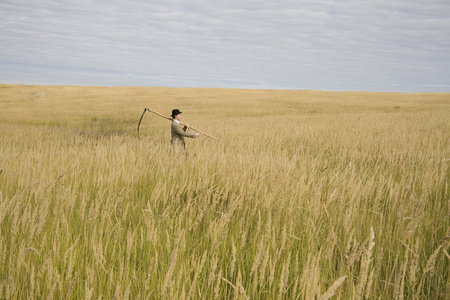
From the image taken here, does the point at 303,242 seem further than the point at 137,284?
Yes

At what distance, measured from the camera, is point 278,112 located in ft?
86.0

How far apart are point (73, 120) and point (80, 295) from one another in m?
19.7

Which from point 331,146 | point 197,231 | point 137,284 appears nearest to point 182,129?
point 331,146

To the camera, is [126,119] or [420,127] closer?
[420,127]

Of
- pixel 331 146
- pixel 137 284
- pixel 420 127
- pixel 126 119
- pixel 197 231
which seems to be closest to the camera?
pixel 137 284

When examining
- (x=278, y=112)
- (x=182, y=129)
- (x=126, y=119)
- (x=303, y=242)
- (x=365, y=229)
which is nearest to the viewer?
(x=303, y=242)

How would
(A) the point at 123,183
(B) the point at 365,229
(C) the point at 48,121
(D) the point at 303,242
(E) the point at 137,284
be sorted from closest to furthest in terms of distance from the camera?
(E) the point at 137,284
(D) the point at 303,242
(B) the point at 365,229
(A) the point at 123,183
(C) the point at 48,121

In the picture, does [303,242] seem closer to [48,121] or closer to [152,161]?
[152,161]

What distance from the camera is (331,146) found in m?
7.86

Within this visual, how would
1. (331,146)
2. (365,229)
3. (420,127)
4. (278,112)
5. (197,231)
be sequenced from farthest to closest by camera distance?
(278,112) < (420,127) < (331,146) < (365,229) < (197,231)

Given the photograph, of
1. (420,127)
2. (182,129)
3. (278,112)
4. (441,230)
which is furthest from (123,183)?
(278,112)

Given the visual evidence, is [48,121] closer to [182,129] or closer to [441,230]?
[182,129]

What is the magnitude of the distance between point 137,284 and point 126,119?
1937 cm

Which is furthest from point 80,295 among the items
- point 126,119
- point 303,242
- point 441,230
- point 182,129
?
point 126,119
